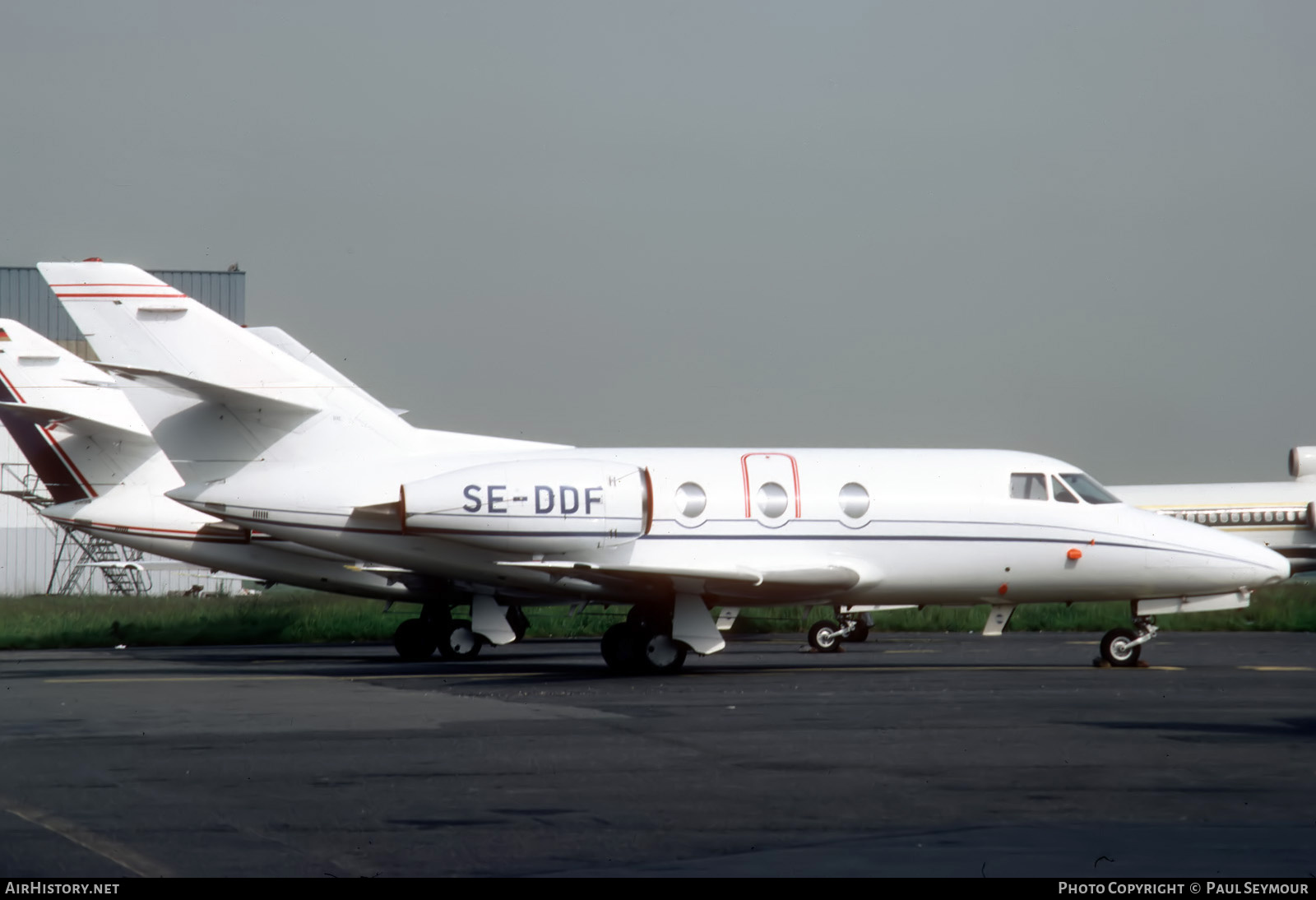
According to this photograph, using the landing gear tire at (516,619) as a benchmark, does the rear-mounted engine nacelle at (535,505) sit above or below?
above

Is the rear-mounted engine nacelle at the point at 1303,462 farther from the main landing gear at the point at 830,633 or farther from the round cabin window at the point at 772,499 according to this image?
the round cabin window at the point at 772,499

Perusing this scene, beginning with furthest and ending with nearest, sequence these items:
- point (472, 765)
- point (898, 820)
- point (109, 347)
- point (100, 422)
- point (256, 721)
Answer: point (100, 422)
point (109, 347)
point (256, 721)
point (472, 765)
point (898, 820)

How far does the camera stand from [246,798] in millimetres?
8570

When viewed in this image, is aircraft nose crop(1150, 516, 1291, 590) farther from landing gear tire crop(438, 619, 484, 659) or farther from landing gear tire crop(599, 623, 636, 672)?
landing gear tire crop(438, 619, 484, 659)

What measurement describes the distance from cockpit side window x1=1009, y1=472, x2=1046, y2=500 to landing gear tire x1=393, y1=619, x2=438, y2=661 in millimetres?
10469

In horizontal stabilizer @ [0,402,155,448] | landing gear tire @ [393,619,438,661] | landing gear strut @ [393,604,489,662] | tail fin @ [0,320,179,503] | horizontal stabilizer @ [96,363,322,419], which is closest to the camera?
horizontal stabilizer @ [96,363,322,419]

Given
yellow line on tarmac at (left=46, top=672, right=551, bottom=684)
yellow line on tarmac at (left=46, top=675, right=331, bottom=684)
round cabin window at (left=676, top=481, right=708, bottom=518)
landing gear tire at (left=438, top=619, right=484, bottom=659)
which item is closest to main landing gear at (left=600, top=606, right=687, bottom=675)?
yellow line on tarmac at (left=46, top=672, right=551, bottom=684)

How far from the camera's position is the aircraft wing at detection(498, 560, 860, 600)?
17953mm

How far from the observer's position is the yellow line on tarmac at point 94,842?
6.48m

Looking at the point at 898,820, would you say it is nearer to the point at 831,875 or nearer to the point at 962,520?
the point at 831,875

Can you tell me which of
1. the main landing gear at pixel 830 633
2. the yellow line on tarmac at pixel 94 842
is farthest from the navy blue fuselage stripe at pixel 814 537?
the yellow line on tarmac at pixel 94 842

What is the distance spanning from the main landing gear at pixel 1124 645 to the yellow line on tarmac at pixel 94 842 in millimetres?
14758
